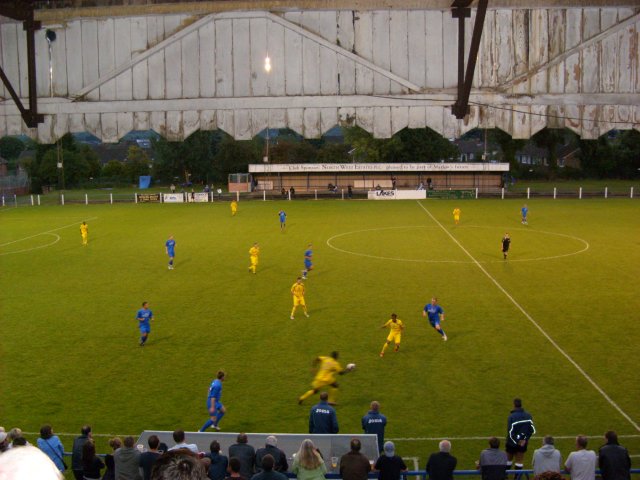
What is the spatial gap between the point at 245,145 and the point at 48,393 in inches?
3674

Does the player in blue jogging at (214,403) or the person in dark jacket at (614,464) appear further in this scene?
the player in blue jogging at (214,403)

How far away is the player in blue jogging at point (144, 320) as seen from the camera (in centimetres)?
2098

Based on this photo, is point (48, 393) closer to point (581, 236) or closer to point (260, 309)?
point (260, 309)

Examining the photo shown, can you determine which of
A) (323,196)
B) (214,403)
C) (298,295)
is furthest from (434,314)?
(323,196)

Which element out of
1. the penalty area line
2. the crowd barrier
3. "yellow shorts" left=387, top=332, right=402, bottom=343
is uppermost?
the crowd barrier

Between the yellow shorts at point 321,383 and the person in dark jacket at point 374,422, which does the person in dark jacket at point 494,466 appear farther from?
the yellow shorts at point 321,383

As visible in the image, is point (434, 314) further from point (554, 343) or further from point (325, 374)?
point (325, 374)

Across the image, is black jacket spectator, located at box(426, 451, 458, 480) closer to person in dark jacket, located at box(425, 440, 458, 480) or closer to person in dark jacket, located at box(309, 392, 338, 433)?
person in dark jacket, located at box(425, 440, 458, 480)

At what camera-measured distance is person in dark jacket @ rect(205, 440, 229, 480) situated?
984cm

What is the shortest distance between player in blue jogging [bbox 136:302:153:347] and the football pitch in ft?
1.19

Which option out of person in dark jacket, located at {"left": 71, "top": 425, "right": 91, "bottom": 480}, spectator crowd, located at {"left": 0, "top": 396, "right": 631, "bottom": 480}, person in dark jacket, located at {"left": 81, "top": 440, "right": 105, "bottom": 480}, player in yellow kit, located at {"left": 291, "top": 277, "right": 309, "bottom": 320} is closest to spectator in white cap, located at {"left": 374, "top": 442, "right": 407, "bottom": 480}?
spectator crowd, located at {"left": 0, "top": 396, "right": 631, "bottom": 480}

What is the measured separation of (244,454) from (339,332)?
40.8ft

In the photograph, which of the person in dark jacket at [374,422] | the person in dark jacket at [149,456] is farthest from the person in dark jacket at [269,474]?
the person in dark jacket at [374,422]

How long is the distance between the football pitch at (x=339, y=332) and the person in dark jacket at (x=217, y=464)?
4936 millimetres
